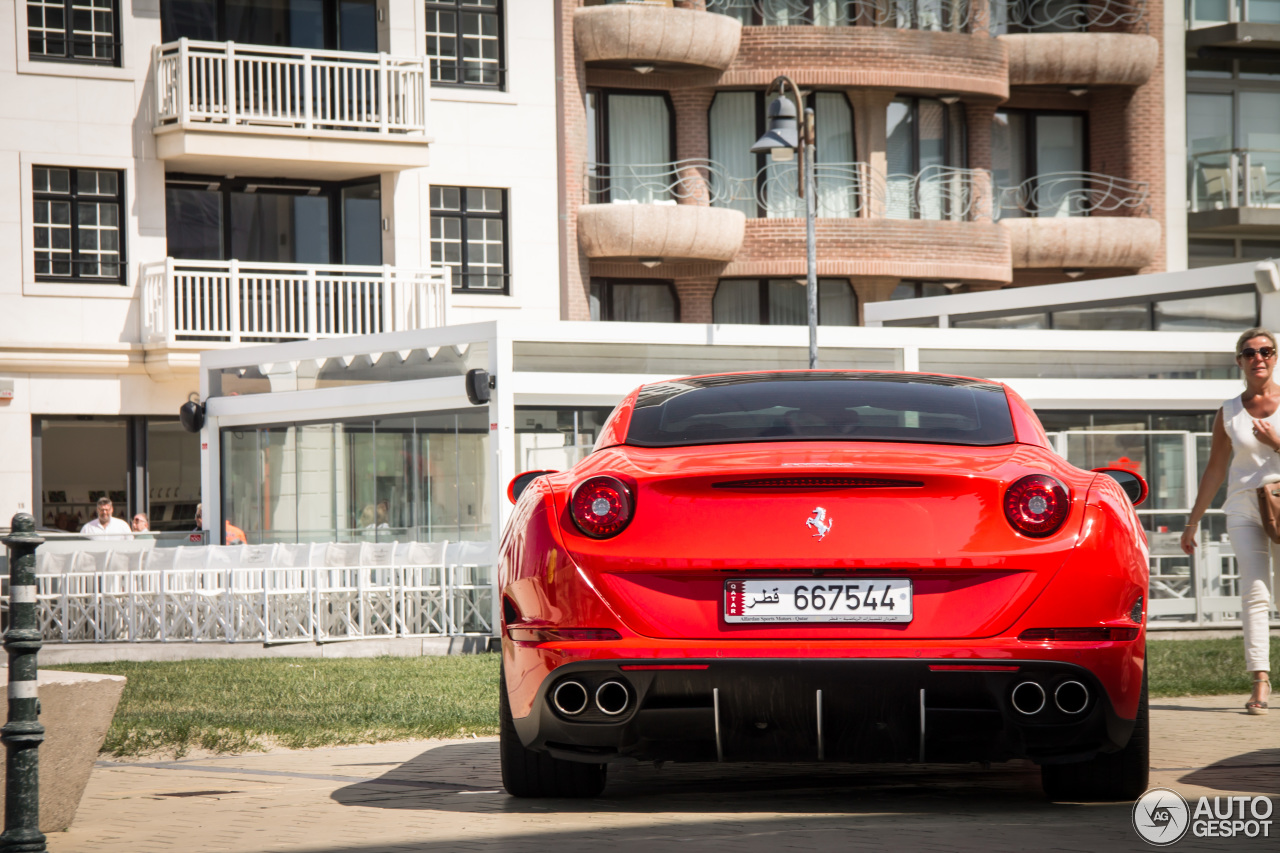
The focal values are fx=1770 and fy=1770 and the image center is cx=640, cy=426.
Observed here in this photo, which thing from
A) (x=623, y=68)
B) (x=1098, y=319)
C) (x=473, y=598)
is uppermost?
(x=623, y=68)

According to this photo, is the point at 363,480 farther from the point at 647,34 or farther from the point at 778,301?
the point at 778,301

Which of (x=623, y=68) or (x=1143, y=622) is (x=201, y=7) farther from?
(x=1143, y=622)

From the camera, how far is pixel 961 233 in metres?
33.6

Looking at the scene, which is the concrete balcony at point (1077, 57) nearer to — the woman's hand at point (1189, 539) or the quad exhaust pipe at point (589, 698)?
the woman's hand at point (1189, 539)

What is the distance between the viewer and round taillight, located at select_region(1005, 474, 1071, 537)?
538 centimetres

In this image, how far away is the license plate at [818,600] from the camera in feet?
17.4

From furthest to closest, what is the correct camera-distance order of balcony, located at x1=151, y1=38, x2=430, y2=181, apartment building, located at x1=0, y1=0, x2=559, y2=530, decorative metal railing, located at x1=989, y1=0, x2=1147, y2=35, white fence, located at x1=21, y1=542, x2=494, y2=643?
decorative metal railing, located at x1=989, y1=0, x2=1147, y2=35 → balcony, located at x1=151, y1=38, x2=430, y2=181 → apartment building, located at x1=0, y1=0, x2=559, y2=530 → white fence, located at x1=21, y1=542, x2=494, y2=643

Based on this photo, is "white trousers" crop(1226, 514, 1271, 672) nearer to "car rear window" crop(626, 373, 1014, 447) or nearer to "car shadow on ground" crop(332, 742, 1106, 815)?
"car shadow on ground" crop(332, 742, 1106, 815)

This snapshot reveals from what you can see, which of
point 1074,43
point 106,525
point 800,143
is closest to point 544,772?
point 106,525

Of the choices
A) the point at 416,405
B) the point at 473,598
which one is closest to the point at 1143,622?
the point at 473,598

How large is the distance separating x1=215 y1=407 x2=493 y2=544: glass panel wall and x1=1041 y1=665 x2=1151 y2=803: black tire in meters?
14.6

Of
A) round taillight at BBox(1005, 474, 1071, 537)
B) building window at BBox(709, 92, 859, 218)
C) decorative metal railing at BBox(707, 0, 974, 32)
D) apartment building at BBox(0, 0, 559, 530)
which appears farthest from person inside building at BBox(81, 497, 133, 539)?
round taillight at BBox(1005, 474, 1071, 537)

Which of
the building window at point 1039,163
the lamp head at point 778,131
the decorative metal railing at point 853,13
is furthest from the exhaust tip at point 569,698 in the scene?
the building window at point 1039,163

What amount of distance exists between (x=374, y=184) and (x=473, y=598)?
49.7 feet
